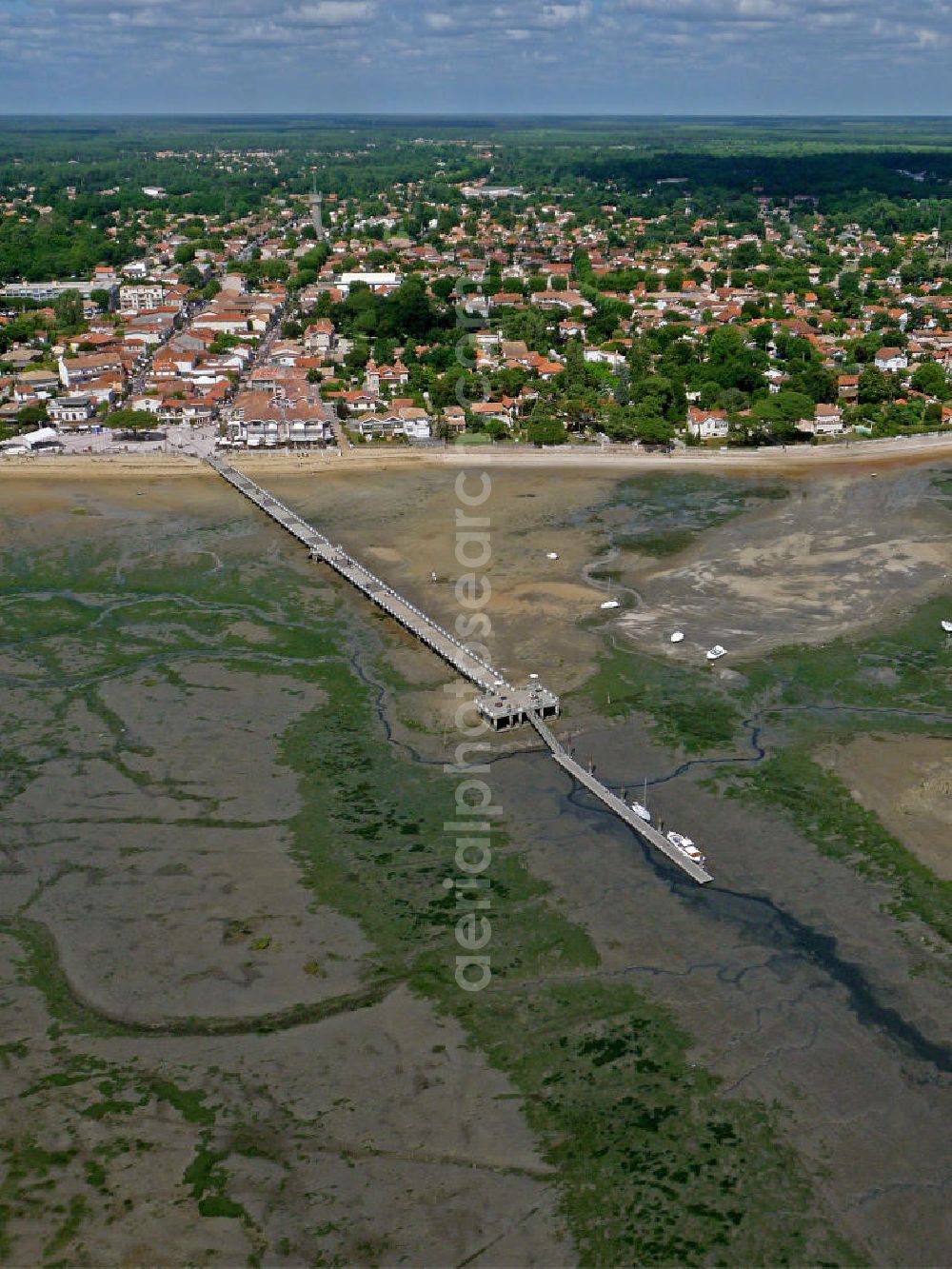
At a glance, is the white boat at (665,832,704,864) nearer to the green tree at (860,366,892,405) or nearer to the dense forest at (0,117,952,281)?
the green tree at (860,366,892,405)

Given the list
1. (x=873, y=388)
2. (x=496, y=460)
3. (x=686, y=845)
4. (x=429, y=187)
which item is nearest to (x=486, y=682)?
(x=686, y=845)

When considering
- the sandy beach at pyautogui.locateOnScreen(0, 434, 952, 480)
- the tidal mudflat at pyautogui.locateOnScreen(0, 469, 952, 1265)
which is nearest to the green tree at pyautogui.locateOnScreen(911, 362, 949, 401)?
the sandy beach at pyautogui.locateOnScreen(0, 434, 952, 480)

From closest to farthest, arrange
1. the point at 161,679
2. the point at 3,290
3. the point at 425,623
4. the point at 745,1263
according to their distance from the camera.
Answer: the point at 745,1263 < the point at 161,679 < the point at 425,623 < the point at 3,290

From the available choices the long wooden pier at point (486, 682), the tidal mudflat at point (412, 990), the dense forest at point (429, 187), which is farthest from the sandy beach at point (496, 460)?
the dense forest at point (429, 187)

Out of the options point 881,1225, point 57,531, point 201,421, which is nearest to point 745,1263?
point 881,1225

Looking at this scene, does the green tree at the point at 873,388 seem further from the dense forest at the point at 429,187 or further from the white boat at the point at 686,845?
the dense forest at the point at 429,187

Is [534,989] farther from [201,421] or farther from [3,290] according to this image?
[3,290]
